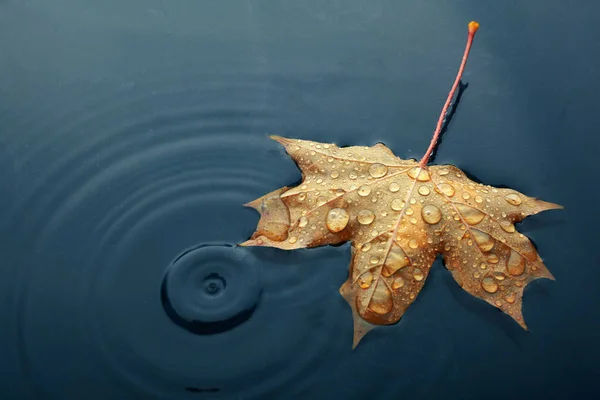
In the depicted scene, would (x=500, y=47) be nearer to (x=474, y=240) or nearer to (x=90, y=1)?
(x=474, y=240)

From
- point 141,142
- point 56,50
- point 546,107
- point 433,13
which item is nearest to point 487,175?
point 546,107

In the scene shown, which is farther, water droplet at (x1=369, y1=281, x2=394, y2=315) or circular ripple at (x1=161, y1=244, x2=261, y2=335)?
circular ripple at (x1=161, y1=244, x2=261, y2=335)

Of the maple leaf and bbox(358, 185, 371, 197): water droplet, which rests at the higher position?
bbox(358, 185, 371, 197): water droplet

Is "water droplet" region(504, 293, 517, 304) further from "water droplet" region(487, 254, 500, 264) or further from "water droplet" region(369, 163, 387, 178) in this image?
"water droplet" region(369, 163, 387, 178)

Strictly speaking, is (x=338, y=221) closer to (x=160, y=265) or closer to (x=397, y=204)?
(x=397, y=204)

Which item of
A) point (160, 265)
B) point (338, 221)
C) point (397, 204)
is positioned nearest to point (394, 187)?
point (397, 204)

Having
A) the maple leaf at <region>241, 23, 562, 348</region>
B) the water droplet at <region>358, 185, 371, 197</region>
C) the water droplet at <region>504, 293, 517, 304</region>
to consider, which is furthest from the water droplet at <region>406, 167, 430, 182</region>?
the water droplet at <region>504, 293, 517, 304</region>
